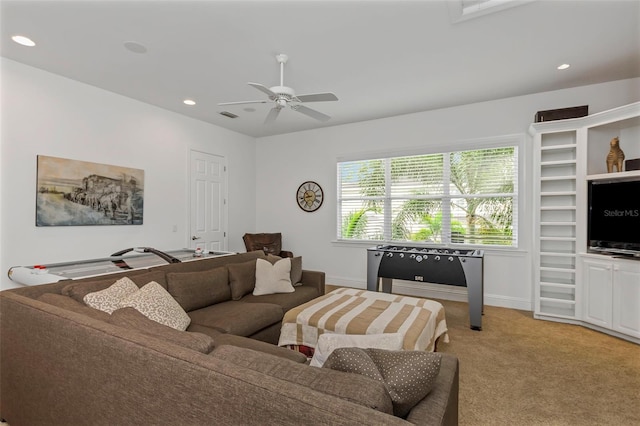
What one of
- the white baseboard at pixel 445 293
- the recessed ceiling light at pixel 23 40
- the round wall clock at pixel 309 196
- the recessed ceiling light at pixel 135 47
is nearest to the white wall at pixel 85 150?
the recessed ceiling light at pixel 23 40

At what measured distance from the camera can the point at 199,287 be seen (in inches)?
111

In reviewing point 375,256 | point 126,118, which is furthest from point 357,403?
point 126,118

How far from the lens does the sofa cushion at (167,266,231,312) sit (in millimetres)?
2658

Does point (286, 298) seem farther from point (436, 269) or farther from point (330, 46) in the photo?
point (330, 46)

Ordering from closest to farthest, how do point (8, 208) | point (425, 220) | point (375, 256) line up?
1. point (8, 208)
2. point (375, 256)
3. point (425, 220)

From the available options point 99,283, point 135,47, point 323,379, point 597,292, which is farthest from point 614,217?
point 135,47

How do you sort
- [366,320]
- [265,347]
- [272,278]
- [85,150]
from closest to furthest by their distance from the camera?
[265,347] < [366,320] < [272,278] < [85,150]

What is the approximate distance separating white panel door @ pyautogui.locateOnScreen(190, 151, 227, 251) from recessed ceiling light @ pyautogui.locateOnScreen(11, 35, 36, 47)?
2.37m

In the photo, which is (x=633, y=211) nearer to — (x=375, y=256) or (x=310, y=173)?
(x=375, y=256)

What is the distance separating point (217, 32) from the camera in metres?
2.70

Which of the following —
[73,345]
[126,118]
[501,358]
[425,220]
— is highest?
[126,118]

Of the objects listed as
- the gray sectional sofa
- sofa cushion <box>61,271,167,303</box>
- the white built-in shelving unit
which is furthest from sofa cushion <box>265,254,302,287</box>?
the white built-in shelving unit

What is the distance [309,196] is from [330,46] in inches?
129

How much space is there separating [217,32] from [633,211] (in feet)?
14.8
